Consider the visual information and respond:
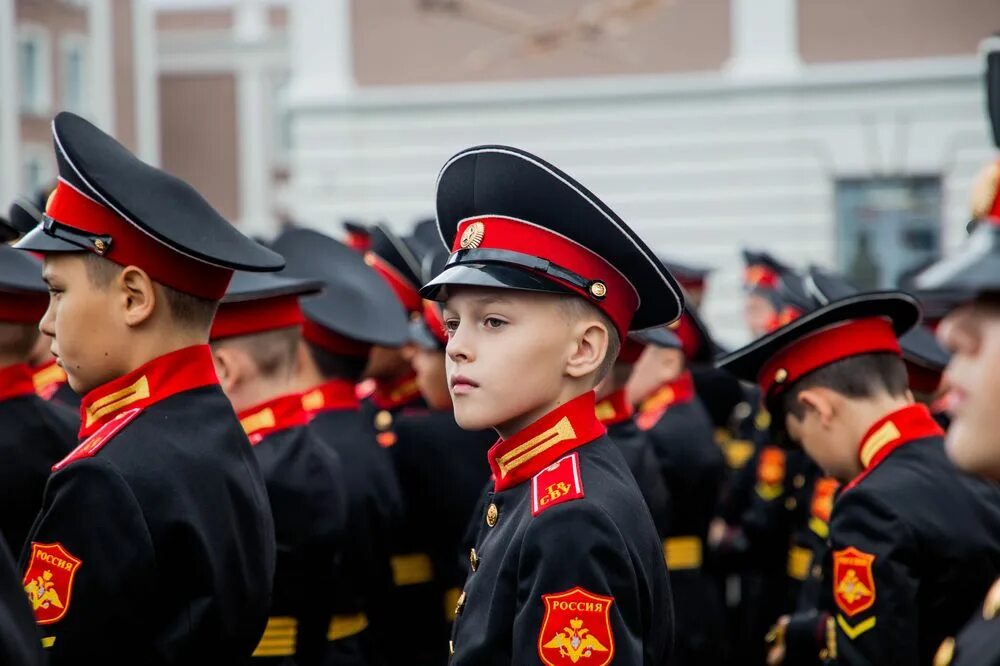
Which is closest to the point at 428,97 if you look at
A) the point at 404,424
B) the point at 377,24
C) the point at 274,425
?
the point at 377,24

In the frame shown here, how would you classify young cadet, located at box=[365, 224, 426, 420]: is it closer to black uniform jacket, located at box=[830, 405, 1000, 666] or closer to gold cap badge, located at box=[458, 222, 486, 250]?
black uniform jacket, located at box=[830, 405, 1000, 666]

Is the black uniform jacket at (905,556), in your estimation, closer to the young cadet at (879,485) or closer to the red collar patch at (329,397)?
the young cadet at (879,485)

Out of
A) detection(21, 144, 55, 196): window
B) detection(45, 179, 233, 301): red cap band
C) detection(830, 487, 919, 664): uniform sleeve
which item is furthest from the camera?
detection(21, 144, 55, 196): window

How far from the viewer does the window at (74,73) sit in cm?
3584

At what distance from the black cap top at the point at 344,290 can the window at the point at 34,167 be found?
1128 inches

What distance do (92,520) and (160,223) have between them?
2.33 ft

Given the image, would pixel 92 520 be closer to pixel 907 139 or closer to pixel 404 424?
pixel 404 424

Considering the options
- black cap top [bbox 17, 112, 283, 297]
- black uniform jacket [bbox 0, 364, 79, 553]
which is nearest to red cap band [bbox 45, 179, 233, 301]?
black cap top [bbox 17, 112, 283, 297]

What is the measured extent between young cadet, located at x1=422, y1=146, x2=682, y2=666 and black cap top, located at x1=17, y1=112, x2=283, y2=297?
59 cm

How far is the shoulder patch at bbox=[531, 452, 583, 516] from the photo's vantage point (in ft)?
10.5

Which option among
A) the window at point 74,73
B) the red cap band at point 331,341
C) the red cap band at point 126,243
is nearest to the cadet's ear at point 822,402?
the red cap band at point 331,341

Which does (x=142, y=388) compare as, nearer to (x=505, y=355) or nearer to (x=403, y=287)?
(x=505, y=355)

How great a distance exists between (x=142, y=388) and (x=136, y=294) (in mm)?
221

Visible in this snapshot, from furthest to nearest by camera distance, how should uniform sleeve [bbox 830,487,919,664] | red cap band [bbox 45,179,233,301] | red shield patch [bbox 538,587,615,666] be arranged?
uniform sleeve [bbox 830,487,919,664] → red cap band [bbox 45,179,233,301] → red shield patch [bbox 538,587,615,666]
